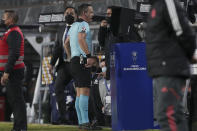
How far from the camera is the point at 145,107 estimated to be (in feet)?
27.8

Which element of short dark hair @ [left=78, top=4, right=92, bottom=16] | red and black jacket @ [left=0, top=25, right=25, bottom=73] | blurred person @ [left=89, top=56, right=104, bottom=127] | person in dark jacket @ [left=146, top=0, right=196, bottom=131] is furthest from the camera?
blurred person @ [left=89, top=56, right=104, bottom=127]

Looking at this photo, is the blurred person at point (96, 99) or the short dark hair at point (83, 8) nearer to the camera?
the short dark hair at point (83, 8)

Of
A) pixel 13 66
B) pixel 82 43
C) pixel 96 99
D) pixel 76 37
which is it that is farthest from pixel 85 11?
pixel 96 99

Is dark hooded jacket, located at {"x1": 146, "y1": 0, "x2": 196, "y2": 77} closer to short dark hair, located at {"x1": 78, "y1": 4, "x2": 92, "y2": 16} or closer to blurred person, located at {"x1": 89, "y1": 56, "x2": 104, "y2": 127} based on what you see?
short dark hair, located at {"x1": 78, "y1": 4, "x2": 92, "y2": 16}

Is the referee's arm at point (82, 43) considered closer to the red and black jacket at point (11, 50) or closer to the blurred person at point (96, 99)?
the red and black jacket at point (11, 50)

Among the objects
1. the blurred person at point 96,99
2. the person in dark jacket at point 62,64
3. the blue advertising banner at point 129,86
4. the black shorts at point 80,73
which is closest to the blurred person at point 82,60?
the black shorts at point 80,73

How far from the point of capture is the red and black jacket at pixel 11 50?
26.3ft

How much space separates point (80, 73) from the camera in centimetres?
874

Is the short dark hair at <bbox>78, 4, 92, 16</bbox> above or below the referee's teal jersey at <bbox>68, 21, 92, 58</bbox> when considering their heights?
above

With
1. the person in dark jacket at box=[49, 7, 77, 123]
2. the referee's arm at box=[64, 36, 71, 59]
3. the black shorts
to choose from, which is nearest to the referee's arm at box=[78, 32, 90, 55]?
the black shorts

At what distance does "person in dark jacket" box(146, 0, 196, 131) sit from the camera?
479 cm

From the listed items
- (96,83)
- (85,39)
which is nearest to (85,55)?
(85,39)

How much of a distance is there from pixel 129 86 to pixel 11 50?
1.74 m

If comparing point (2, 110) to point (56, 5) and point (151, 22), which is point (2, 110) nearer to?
point (56, 5)
